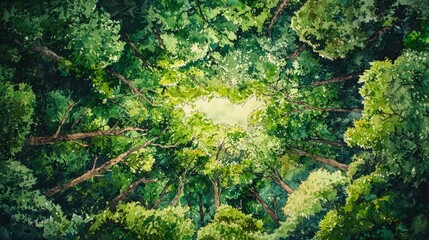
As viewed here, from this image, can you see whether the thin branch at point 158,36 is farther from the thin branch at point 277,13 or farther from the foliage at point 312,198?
the foliage at point 312,198

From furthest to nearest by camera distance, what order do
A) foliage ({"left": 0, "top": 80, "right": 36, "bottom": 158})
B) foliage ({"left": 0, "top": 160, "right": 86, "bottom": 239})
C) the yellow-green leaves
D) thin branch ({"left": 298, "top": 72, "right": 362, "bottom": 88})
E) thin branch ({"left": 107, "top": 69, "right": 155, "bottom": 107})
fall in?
1. thin branch ({"left": 298, "top": 72, "right": 362, "bottom": 88})
2. thin branch ({"left": 107, "top": 69, "right": 155, "bottom": 107})
3. the yellow-green leaves
4. foliage ({"left": 0, "top": 160, "right": 86, "bottom": 239})
5. foliage ({"left": 0, "top": 80, "right": 36, "bottom": 158})

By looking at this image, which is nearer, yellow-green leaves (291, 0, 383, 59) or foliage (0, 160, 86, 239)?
foliage (0, 160, 86, 239)

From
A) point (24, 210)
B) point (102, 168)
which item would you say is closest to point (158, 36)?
point (102, 168)

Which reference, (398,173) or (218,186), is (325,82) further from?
(218,186)

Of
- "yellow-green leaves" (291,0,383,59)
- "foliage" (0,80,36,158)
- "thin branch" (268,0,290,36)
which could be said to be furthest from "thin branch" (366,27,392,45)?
"foliage" (0,80,36,158)

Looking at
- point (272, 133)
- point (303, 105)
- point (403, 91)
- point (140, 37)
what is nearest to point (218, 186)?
point (272, 133)

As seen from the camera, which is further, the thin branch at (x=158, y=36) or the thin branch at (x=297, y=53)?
the thin branch at (x=297, y=53)

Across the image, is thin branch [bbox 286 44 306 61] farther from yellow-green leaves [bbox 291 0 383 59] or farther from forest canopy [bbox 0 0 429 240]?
yellow-green leaves [bbox 291 0 383 59]

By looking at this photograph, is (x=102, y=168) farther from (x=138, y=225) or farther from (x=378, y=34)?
(x=378, y=34)

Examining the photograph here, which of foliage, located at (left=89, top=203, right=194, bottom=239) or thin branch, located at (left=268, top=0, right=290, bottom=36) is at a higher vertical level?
thin branch, located at (left=268, top=0, right=290, bottom=36)

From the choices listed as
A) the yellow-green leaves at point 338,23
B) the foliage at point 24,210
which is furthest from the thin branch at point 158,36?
the foliage at point 24,210
